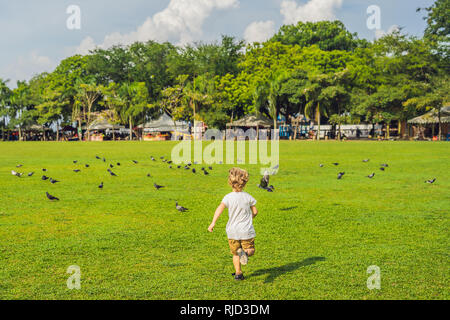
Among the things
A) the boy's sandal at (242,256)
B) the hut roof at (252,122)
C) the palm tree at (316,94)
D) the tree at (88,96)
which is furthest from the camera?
the tree at (88,96)

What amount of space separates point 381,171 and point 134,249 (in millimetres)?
14737

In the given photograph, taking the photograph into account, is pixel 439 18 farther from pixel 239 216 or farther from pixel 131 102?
pixel 239 216

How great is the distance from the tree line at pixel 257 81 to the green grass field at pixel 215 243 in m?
51.0

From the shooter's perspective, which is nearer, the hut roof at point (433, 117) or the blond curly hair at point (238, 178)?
the blond curly hair at point (238, 178)

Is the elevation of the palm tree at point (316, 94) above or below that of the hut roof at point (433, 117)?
above

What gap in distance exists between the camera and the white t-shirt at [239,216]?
590 cm

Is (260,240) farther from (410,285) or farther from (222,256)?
(410,285)

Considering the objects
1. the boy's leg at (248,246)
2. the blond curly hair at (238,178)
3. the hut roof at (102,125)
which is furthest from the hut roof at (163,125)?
the boy's leg at (248,246)

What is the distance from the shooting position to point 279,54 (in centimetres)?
7325

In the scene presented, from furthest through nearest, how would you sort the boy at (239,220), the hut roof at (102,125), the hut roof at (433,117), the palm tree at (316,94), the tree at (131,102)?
1. the hut roof at (102,125)
2. the tree at (131,102)
3. the palm tree at (316,94)
4. the hut roof at (433,117)
5. the boy at (239,220)

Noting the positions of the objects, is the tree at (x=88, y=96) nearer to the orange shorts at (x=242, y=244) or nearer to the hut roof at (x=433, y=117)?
the hut roof at (x=433, y=117)

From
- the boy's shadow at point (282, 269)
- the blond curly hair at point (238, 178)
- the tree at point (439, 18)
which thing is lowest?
the boy's shadow at point (282, 269)

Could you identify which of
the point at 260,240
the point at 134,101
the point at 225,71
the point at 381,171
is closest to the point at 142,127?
the point at 134,101

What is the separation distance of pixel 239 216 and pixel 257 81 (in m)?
65.9
